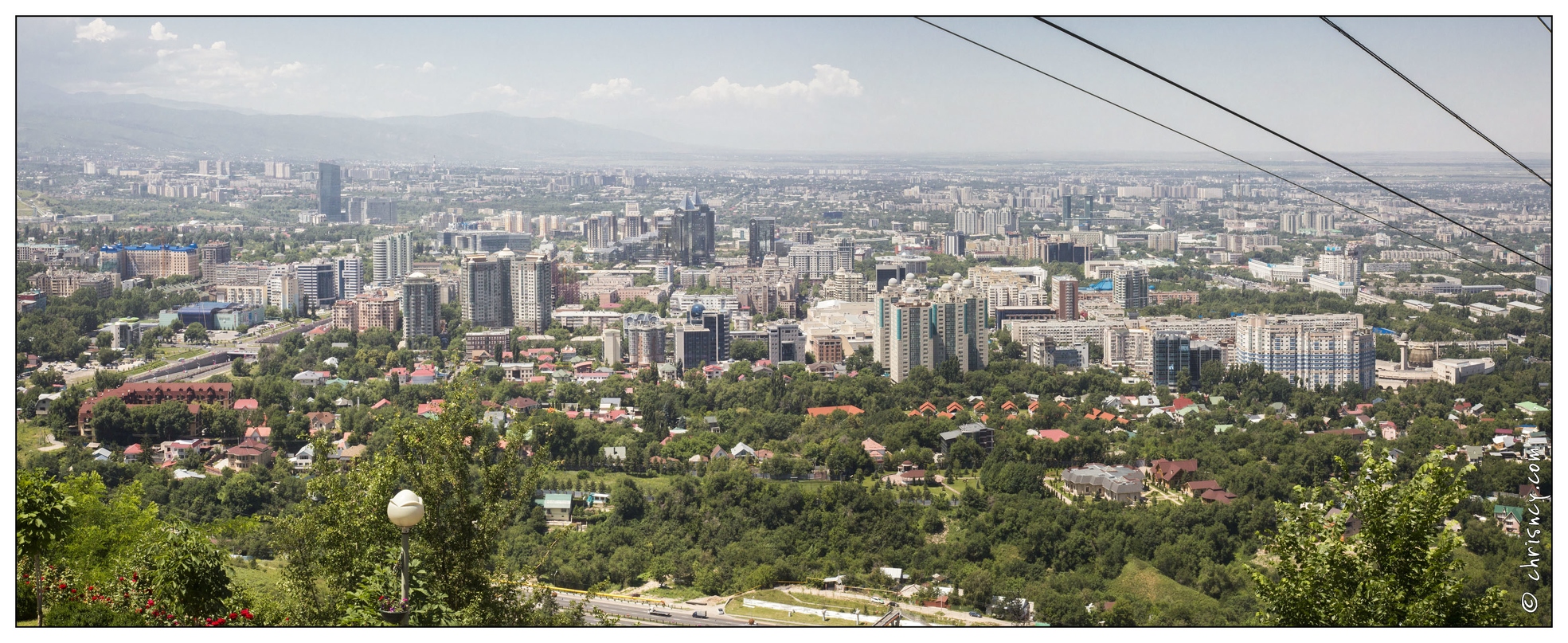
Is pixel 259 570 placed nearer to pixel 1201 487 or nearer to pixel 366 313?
pixel 1201 487

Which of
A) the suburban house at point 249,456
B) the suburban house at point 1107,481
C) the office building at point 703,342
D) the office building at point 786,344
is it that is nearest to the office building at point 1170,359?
the suburban house at point 1107,481

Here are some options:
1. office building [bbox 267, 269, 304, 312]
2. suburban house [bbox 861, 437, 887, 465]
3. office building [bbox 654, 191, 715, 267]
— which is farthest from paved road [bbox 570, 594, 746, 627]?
office building [bbox 654, 191, 715, 267]

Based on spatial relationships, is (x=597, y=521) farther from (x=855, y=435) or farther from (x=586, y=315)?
(x=586, y=315)

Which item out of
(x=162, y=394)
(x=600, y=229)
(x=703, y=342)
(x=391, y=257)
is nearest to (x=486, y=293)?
(x=391, y=257)

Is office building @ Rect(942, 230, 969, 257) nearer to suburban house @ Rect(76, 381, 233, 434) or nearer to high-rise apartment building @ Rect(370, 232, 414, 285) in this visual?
high-rise apartment building @ Rect(370, 232, 414, 285)

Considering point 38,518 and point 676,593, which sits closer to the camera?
point 38,518

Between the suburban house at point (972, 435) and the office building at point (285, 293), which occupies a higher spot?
the office building at point (285, 293)

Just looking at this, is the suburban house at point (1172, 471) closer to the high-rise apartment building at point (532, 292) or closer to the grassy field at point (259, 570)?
the grassy field at point (259, 570)
